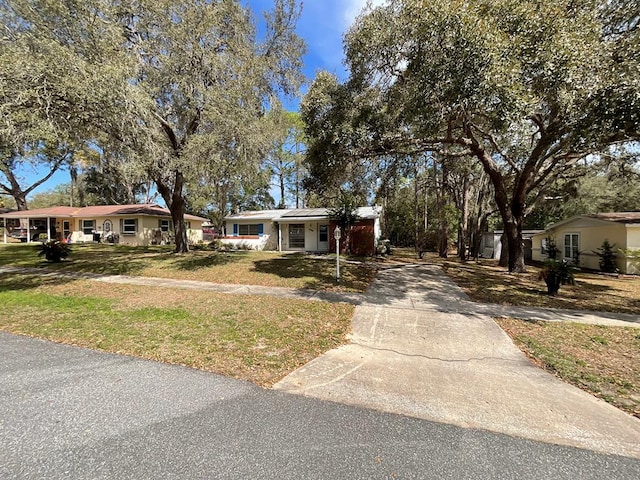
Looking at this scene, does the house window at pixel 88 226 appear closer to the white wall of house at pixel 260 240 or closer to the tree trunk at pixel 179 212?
the white wall of house at pixel 260 240

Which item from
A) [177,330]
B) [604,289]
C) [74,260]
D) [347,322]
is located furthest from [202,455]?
[74,260]

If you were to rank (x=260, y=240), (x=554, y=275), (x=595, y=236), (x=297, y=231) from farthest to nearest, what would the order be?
(x=260, y=240) < (x=297, y=231) < (x=595, y=236) < (x=554, y=275)

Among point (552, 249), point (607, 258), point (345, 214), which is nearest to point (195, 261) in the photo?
point (345, 214)

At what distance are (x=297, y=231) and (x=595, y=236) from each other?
16.7 metres

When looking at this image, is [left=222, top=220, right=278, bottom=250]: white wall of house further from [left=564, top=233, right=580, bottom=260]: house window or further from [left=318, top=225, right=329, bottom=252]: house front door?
[left=564, top=233, right=580, bottom=260]: house window

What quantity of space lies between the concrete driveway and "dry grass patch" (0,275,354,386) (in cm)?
55

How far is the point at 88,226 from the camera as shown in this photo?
81.4 feet

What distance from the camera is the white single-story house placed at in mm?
18969

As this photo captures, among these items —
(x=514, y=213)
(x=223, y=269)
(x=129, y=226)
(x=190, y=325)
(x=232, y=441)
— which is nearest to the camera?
(x=232, y=441)

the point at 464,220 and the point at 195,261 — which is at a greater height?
the point at 464,220

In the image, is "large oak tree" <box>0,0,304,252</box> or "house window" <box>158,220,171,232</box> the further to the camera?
"house window" <box>158,220,171,232</box>

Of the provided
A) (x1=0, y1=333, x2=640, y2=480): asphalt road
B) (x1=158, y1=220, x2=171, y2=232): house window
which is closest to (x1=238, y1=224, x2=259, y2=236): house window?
(x1=158, y1=220, x2=171, y2=232): house window

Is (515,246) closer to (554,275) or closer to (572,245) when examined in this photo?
(554,275)

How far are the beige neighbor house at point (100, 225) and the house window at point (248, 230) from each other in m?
6.59
